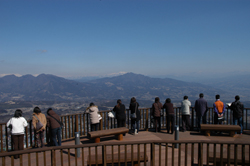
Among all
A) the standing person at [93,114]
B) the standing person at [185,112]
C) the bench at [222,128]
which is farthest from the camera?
the standing person at [185,112]

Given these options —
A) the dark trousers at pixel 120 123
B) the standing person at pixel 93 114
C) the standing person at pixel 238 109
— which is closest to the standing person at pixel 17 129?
the standing person at pixel 93 114

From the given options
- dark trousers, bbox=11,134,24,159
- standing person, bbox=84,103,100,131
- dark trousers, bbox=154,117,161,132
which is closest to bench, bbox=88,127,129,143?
standing person, bbox=84,103,100,131

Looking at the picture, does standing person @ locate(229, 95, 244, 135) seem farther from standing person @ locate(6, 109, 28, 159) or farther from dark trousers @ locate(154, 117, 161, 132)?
standing person @ locate(6, 109, 28, 159)

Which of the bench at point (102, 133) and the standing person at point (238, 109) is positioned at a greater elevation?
the standing person at point (238, 109)

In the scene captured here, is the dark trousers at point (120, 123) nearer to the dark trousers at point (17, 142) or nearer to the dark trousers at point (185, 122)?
the dark trousers at point (185, 122)

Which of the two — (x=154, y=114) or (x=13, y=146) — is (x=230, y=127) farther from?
(x=13, y=146)

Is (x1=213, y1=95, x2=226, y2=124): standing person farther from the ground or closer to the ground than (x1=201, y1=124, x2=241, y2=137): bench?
farther from the ground

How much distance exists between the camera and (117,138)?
8.50 m

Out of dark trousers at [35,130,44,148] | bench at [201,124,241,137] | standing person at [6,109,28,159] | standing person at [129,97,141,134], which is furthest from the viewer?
standing person at [129,97,141,134]

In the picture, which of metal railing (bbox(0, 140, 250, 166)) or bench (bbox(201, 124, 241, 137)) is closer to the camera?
metal railing (bbox(0, 140, 250, 166))

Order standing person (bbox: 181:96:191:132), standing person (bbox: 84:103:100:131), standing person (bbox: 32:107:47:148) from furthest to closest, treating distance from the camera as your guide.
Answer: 1. standing person (bbox: 181:96:191:132)
2. standing person (bbox: 84:103:100:131)
3. standing person (bbox: 32:107:47:148)

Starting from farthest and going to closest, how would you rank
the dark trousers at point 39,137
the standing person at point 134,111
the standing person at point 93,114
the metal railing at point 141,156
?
1. the standing person at point 134,111
2. the standing person at point 93,114
3. the dark trousers at point 39,137
4. the metal railing at point 141,156

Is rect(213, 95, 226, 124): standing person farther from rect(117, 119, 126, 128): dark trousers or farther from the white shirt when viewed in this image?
the white shirt

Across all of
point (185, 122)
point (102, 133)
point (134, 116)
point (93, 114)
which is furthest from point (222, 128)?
point (93, 114)
